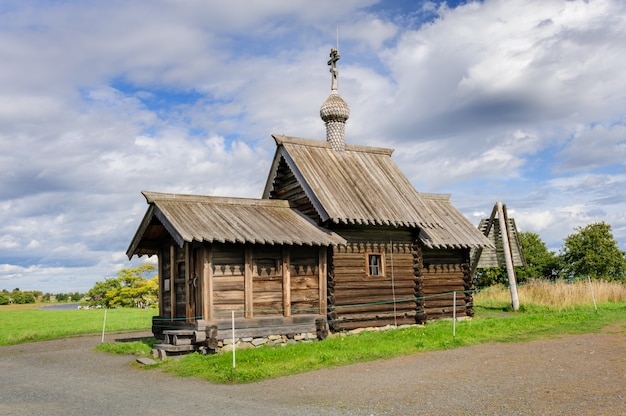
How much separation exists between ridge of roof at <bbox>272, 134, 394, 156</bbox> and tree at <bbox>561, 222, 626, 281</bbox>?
3250cm

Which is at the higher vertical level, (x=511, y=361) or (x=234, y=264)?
(x=234, y=264)

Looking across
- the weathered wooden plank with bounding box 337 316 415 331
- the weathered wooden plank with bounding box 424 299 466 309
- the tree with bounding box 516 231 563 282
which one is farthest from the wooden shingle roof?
the tree with bounding box 516 231 563 282

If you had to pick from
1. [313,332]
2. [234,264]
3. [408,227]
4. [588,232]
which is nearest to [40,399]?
[234,264]

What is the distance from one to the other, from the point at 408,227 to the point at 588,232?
3569 cm

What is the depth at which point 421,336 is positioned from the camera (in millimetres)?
18438

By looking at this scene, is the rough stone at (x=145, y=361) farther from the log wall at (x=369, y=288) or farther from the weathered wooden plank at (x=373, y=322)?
the weathered wooden plank at (x=373, y=322)

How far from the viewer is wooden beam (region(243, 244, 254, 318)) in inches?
714

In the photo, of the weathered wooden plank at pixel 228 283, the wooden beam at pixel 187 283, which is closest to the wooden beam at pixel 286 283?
the weathered wooden plank at pixel 228 283

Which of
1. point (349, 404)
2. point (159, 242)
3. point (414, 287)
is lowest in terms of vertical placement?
point (349, 404)

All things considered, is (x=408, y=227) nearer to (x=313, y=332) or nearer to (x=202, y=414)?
(x=313, y=332)

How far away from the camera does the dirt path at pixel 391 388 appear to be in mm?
10117

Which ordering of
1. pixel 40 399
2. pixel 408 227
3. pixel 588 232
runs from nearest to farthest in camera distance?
1. pixel 40 399
2. pixel 408 227
3. pixel 588 232

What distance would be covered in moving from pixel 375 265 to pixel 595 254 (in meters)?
36.5

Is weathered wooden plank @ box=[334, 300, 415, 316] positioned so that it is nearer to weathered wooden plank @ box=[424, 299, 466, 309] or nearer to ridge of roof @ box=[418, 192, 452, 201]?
weathered wooden plank @ box=[424, 299, 466, 309]
